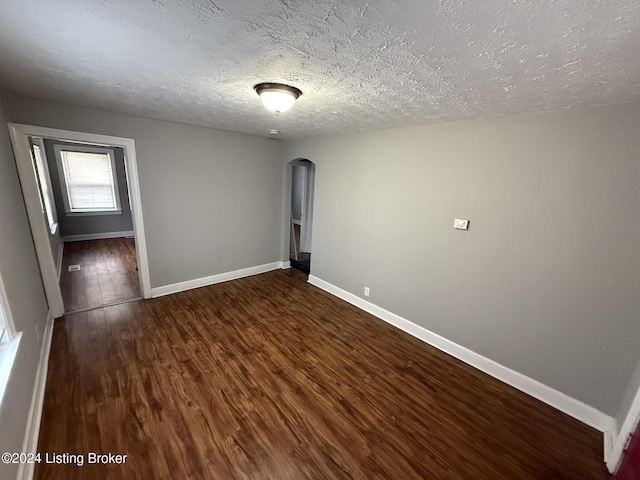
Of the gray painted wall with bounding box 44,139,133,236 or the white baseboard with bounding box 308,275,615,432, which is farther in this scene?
the gray painted wall with bounding box 44,139,133,236

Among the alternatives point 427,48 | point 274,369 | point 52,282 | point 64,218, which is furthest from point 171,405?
point 64,218

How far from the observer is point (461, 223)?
246 centimetres

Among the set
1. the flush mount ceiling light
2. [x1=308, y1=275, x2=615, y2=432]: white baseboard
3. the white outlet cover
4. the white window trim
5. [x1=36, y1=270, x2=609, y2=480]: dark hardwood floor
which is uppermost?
the flush mount ceiling light

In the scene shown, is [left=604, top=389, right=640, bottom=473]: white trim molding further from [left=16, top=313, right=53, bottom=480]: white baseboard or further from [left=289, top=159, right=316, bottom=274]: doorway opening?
[left=289, top=159, right=316, bottom=274]: doorway opening

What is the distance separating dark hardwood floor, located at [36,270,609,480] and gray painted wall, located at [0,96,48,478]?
0.97 feet

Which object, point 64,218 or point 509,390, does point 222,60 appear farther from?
point 64,218

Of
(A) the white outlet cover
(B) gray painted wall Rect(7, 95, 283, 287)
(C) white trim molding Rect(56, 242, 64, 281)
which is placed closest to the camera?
(A) the white outlet cover

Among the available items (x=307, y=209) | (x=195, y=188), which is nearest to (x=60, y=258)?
(x=195, y=188)

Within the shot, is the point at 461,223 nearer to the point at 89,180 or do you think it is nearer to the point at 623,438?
the point at 623,438

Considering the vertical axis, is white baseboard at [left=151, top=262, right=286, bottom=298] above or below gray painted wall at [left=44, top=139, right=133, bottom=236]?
below

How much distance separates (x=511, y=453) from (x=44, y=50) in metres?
3.71

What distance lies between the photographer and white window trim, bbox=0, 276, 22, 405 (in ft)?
4.34

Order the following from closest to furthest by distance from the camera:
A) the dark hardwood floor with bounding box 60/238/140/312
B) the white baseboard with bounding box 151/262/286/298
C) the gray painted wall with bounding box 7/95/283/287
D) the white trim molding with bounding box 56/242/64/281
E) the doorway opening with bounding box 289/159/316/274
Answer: the gray painted wall with bounding box 7/95/283/287
the dark hardwood floor with bounding box 60/238/140/312
the white baseboard with bounding box 151/262/286/298
the white trim molding with bounding box 56/242/64/281
the doorway opening with bounding box 289/159/316/274

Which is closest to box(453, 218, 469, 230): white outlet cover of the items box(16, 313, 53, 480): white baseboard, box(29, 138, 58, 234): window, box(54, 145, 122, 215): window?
box(16, 313, 53, 480): white baseboard
